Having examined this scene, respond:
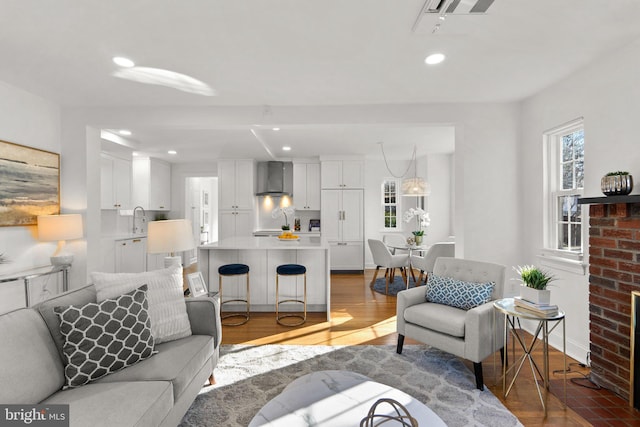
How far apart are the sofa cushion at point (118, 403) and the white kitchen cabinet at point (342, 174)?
5.55 m

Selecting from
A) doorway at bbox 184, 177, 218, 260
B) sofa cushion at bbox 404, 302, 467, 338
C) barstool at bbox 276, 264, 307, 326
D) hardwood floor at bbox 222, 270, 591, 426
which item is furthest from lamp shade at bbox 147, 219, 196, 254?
doorway at bbox 184, 177, 218, 260

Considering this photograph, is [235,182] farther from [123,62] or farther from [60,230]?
[123,62]

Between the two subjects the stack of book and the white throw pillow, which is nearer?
the white throw pillow

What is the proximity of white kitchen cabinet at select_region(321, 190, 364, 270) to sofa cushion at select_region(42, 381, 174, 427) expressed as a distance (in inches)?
211

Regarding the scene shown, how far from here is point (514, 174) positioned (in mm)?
3672

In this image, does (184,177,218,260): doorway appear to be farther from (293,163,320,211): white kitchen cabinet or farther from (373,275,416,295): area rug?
(373,275,416,295): area rug

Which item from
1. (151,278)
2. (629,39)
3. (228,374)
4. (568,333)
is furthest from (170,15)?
(568,333)

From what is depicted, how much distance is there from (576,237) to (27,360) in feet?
13.8

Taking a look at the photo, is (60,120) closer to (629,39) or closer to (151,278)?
(151,278)

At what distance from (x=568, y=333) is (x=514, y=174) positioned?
5.67 feet

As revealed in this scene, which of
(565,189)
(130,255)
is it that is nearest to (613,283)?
(565,189)

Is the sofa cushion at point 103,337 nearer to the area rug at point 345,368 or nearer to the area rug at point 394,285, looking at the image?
the area rug at point 345,368

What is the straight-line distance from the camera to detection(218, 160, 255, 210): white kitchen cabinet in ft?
22.8

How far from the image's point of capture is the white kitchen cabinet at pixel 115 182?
522 cm
